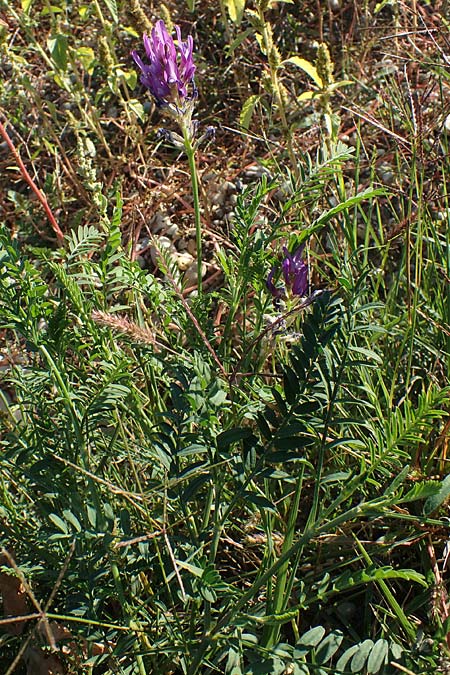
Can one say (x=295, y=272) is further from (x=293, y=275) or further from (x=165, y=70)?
(x=165, y=70)

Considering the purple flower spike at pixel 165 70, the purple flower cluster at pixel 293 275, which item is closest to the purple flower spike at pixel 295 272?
the purple flower cluster at pixel 293 275

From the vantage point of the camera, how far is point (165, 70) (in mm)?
1217

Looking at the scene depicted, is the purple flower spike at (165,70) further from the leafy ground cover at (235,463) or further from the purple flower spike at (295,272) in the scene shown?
the purple flower spike at (295,272)

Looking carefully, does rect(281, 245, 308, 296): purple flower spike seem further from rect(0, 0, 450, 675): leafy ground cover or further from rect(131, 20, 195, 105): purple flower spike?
rect(131, 20, 195, 105): purple flower spike

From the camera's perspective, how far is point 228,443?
1.03 meters

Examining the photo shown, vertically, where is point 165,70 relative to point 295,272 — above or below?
above

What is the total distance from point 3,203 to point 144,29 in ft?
2.45

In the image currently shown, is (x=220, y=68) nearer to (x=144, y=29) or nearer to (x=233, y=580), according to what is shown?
(x=144, y=29)

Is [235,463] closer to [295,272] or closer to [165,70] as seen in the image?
[295,272]

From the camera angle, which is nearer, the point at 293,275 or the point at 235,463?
the point at 235,463

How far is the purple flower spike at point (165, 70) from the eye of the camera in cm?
120

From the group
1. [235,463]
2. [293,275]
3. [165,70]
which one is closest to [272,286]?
[293,275]

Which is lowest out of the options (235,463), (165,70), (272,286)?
(235,463)

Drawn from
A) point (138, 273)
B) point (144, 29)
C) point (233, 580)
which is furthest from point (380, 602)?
point (144, 29)
